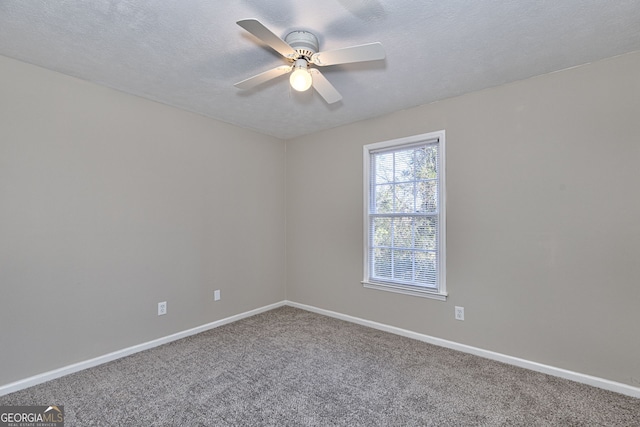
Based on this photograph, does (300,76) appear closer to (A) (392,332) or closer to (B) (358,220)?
(B) (358,220)

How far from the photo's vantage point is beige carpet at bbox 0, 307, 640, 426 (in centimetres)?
188

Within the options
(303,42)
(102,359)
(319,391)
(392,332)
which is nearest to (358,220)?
(392,332)

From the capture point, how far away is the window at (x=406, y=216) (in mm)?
3023

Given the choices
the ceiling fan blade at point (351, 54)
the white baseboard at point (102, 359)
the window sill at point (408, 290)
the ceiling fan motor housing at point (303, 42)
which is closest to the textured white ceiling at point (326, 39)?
the ceiling fan motor housing at point (303, 42)

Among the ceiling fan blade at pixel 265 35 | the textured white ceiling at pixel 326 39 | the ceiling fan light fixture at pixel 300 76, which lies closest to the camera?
the ceiling fan blade at pixel 265 35

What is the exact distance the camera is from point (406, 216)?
10.6 feet

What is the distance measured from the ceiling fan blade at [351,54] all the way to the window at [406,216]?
1.52 metres

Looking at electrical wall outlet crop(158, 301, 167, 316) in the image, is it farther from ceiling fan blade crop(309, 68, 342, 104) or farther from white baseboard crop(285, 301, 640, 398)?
ceiling fan blade crop(309, 68, 342, 104)

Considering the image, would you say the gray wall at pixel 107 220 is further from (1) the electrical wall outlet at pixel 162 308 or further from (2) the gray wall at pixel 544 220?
(2) the gray wall at pixel 544 220

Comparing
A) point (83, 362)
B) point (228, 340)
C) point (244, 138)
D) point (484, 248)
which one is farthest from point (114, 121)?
point (484, 248)

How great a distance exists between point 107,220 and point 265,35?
218 centimetres

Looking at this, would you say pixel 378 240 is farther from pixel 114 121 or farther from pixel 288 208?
pixel 114 121

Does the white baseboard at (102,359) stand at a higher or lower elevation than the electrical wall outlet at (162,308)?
lower

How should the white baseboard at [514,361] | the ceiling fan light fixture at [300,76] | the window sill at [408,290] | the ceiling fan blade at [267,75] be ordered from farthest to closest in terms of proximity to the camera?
the window sill at [408,290], the white baseboard at [514,361], the ceiling fan blade at [267,75], the ceiling fan light fixture at [300,76]
